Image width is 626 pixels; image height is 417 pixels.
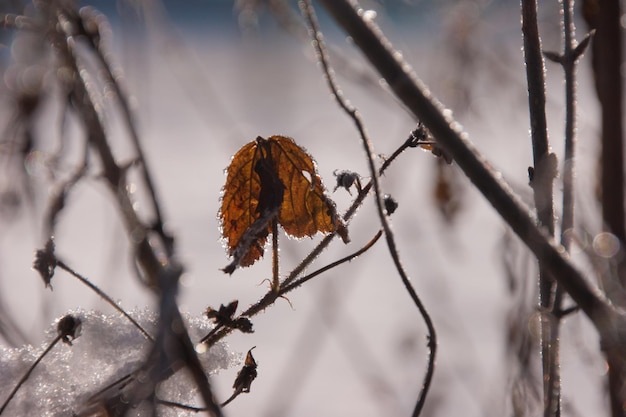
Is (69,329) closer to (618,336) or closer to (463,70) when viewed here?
(618,336)

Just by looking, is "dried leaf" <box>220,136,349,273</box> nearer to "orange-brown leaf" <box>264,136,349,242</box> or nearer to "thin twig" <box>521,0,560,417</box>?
"orange-brown leaf" <box>264,136,349,242</box>

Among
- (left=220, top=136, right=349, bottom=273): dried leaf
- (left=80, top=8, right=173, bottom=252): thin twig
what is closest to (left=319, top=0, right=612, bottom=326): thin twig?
(left=80, top=8, right=173, bottom=252): thin twig

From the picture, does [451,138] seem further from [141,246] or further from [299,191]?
[299,191]

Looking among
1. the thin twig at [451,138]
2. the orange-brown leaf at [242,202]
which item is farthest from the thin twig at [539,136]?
the orange-brown leaf at [242,202]

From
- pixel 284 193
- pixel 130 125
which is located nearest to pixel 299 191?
pixel 284 193

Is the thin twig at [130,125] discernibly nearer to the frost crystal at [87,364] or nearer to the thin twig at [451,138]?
the thin twig at [451,138]

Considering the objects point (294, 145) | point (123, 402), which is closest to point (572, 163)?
point (294, 145)

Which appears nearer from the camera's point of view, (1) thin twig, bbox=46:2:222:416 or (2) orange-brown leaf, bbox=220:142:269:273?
(1) thin twig, bbox=46:2:222:416
